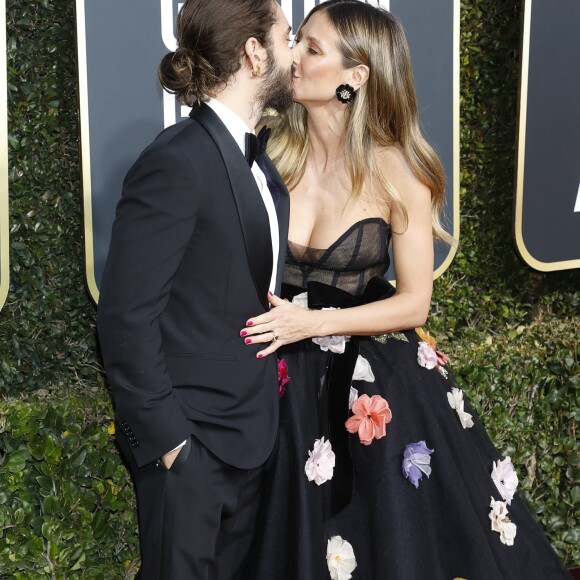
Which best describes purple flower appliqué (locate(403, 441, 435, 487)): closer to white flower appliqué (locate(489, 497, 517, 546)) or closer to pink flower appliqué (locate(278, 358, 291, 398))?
white flower appliqué (locate(489, 497, 517, 546))

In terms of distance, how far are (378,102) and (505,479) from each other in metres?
1.34

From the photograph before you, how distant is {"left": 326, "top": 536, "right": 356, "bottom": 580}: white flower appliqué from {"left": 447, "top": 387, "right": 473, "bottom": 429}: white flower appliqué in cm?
63

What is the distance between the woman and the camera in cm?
284

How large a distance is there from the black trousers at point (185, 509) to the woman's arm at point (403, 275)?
0.59 metres

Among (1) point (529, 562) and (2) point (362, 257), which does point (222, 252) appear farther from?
(1) point (529, 562)

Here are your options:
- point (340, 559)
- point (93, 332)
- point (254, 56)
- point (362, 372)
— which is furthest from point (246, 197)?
point (93, 332)

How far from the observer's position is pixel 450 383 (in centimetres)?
328

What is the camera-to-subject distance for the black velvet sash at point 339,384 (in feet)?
9.50

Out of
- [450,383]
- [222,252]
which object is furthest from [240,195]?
[450,383]

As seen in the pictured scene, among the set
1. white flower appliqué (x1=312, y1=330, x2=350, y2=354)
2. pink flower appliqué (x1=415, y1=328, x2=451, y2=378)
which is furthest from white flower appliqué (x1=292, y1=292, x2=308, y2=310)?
pink flower appliqué (x1=415, y1=328, x2=451, y2=378)

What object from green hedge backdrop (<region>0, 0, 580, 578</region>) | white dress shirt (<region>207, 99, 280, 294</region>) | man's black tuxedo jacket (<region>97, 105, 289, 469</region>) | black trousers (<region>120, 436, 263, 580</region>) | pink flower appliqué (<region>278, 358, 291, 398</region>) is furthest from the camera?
green hedge backdrop (<region>0, 0, 580, 578</region>)

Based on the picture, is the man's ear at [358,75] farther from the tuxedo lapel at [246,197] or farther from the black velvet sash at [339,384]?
the tuxedo lapel at [246,197]

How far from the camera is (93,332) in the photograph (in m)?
3.98

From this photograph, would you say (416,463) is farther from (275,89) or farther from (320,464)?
(275,89)
